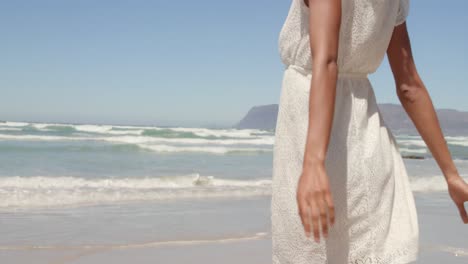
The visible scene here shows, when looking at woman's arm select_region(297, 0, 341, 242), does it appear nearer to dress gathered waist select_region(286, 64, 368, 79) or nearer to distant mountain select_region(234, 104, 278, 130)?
dress gathered waist select_region(286, 64, 368, 79)

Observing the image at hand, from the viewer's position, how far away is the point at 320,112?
113cm

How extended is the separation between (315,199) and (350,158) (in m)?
0.24

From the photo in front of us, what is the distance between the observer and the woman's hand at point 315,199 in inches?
42.1

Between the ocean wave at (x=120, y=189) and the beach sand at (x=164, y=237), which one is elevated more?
the ocean wave at (x=120, y=189)

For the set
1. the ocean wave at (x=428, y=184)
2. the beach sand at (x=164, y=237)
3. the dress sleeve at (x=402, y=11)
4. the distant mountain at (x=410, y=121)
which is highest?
the distant mountain at (x=410, y=121)

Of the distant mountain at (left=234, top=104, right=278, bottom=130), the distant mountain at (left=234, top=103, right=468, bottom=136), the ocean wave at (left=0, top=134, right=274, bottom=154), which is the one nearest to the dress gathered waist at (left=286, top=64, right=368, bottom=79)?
the ocean wave at (left=0, top=134, right=274, bottom=154)

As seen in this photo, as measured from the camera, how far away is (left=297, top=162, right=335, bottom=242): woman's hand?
107 cm

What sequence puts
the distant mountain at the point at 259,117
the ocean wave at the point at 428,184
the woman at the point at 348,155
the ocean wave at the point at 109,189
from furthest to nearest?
the distant mountain at the point at 259,117, the ocean wave at the point at 428,184, the ocean wave at the point at 109,189, the woman at the point at 348,155

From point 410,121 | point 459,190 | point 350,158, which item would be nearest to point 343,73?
point 350,158

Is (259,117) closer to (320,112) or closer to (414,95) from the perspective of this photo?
(414,95)

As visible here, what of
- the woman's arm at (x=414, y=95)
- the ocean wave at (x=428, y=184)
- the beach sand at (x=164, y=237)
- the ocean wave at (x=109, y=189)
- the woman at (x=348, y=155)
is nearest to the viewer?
the woman at (x=348, y=155)

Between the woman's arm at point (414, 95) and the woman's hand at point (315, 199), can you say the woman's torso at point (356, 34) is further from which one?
the woman's hand at point (315, 199)

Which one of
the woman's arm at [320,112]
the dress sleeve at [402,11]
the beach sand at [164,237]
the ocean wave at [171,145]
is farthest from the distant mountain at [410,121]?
the woman's arm at [320,112]

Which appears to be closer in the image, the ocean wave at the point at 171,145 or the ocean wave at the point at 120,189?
the ocean wave at the point at 120,189
